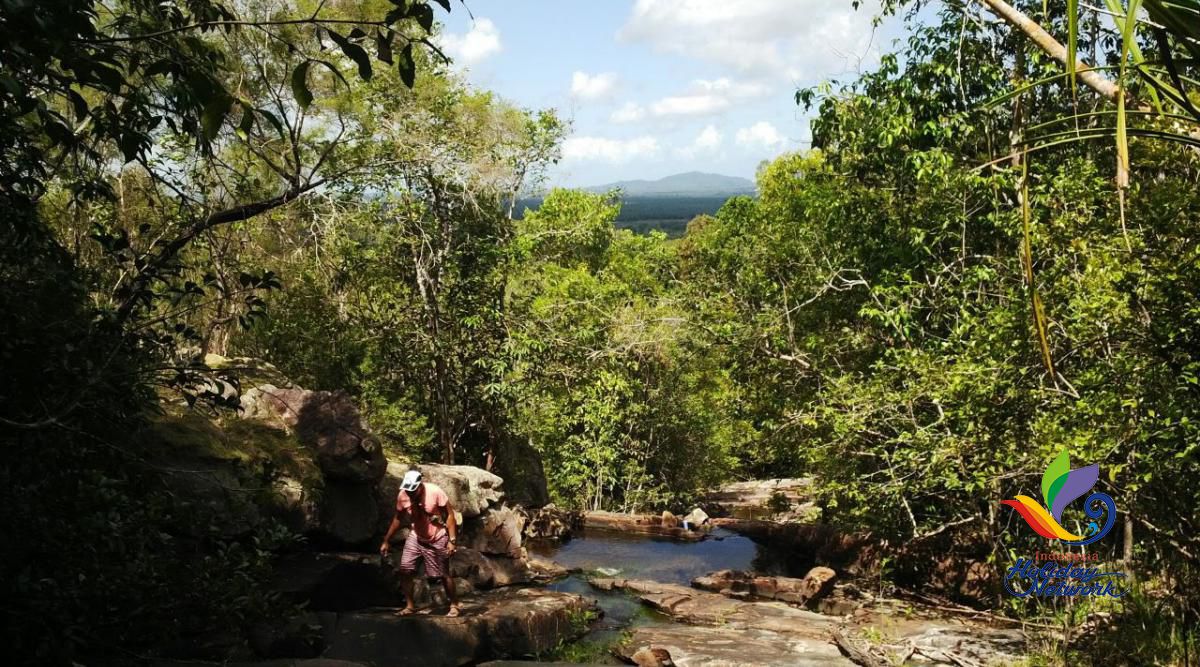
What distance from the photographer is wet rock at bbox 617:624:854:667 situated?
345 inches

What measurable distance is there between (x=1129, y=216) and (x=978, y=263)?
5087mm

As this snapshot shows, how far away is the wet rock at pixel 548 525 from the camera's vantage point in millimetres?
18408

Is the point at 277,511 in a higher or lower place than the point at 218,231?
lower

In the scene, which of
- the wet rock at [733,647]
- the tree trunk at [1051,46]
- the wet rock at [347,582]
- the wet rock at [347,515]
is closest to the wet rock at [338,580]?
the wet rock at [347,582]

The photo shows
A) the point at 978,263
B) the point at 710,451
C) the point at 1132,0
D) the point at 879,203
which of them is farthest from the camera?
the point at 710,451

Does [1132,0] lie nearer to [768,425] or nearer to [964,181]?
[964,181]

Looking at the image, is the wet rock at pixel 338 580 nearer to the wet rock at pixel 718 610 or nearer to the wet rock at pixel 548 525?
the wet rock at pixel 718 610

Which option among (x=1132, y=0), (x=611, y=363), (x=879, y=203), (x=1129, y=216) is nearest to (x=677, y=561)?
(x=611, y=363)

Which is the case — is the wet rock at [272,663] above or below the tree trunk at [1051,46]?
below

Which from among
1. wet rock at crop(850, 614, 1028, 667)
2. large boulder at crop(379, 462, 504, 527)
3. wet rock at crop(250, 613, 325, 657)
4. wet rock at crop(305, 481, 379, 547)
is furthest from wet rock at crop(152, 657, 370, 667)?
large boulder at crop(379, 462, 504, 527)

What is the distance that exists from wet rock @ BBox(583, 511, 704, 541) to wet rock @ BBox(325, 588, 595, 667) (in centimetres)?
986

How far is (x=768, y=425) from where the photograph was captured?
48.1ft

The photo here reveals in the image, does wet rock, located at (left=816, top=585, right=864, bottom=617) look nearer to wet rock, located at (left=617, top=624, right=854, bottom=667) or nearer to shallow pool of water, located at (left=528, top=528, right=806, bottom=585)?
wet rock, located at (left=617, top=624, right=854, bottom=667)
